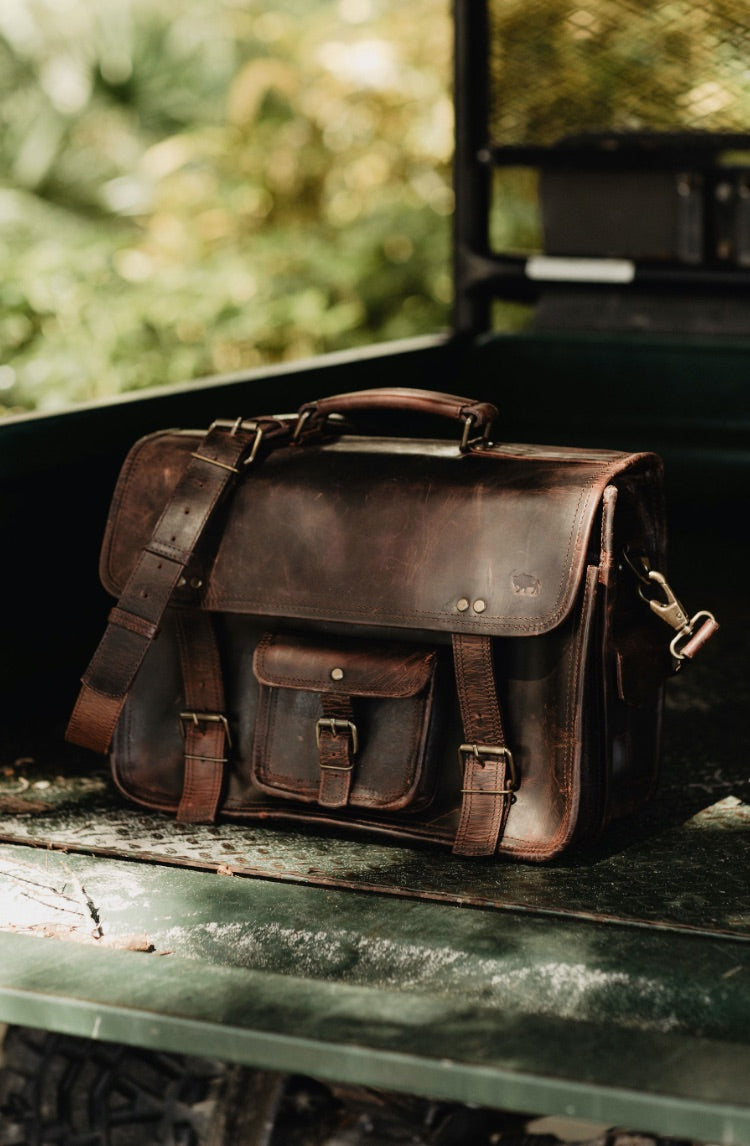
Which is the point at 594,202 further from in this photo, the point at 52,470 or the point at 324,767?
the point at 324,767

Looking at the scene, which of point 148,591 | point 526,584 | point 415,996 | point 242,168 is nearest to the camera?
point 415,996

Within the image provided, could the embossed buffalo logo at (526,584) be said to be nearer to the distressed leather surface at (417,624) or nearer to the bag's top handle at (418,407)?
the distressed leather surface at (417,624)

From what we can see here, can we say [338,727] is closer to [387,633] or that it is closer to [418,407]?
[387,633]

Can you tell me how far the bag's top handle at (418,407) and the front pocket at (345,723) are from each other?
27cm

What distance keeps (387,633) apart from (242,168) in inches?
253

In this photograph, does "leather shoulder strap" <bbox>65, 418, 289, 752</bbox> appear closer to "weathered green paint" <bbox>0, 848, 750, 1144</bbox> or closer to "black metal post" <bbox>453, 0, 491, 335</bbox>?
"weathered green paint" <bbox>0, 848, 750, 1144</bbox>

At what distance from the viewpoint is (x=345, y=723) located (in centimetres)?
152

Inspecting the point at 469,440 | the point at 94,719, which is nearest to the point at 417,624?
the point at 469,440

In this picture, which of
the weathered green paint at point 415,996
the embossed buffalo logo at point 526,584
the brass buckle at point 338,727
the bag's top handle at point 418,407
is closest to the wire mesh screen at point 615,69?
the bag's top handle at point 418,407

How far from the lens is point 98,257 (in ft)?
19.4

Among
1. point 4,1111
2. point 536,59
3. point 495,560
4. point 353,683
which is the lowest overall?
point 4,1111

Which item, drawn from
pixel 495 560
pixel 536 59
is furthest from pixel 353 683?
pixel 536 59

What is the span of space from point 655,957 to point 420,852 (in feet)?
1.14

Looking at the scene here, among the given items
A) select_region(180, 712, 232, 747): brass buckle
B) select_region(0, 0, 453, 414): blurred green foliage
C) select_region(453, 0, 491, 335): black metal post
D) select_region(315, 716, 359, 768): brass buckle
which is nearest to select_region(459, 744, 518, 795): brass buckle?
select_region(315, 716, 359, 768): brass buckle
